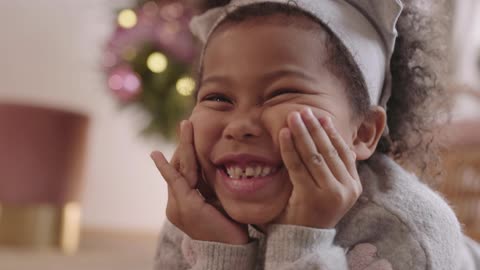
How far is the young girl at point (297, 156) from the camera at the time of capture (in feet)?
2.31

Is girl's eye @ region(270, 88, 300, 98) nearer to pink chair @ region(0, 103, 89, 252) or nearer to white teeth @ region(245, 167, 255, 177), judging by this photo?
white teeth @ region(245, 167, 255, 177)

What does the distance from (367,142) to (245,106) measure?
0.19 m

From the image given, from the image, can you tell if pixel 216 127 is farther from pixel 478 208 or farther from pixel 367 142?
pixel 478 208

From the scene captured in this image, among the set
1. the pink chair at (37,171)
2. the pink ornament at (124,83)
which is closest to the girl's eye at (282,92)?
the pink ornament at (124,83)

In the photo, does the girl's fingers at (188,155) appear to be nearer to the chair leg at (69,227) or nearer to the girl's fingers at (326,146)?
the girl's fingers at (326,146)

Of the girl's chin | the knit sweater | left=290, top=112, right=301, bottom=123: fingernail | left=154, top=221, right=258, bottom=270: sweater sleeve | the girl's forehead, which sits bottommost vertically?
left=154, top=221, right=258, bottom=270: sweater sleeve

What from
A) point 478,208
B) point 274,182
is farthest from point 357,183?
point 478,208

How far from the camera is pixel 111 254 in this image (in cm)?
243

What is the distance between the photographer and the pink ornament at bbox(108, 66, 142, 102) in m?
2.11

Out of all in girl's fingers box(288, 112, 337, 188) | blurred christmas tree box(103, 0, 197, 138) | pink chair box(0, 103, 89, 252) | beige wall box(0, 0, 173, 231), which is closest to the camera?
girl's fingers box(288, 112, 337, 188)

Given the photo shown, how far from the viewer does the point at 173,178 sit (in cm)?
80

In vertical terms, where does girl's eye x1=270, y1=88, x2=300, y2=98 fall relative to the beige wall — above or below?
above

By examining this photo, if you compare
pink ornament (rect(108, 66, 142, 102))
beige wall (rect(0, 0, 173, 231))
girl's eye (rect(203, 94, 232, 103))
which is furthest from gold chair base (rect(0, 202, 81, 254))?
girl's eye (rect(203, 94, 232, 103))

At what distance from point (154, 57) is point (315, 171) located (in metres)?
1.47
